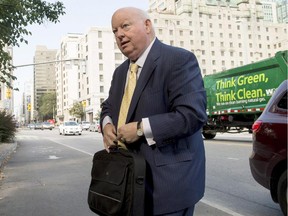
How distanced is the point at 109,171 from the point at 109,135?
212 millimetres

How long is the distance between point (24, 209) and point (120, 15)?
14.3 feet

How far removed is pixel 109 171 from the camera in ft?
6.59

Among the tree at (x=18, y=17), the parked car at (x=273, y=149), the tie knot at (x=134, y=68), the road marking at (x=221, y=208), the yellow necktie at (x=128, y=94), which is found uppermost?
the tree at (x=18, y=17)

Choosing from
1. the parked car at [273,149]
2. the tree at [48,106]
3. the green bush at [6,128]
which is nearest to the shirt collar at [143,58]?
the parked car at [273,149]

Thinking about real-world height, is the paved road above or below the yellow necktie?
below

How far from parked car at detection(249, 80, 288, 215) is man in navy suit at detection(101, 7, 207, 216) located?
2.51 metres

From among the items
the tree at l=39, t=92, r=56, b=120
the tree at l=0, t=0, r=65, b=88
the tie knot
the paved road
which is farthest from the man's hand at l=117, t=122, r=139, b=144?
the tree at l=39, t=92, r=56, b=120

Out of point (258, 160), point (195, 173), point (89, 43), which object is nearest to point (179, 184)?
point (195, 173)

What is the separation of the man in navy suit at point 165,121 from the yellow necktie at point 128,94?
5cm

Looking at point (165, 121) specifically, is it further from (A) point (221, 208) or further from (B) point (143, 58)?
(A) point (221, 208)

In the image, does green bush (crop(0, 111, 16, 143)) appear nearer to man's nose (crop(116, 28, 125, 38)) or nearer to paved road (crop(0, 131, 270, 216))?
paved road (crop(0, 131, 270, 216))

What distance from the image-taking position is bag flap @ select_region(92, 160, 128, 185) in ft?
6.26

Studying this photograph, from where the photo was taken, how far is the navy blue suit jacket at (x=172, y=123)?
1892 millimetres

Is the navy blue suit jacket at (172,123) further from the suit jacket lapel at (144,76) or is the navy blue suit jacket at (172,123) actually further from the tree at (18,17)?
the tree at (18,17)
